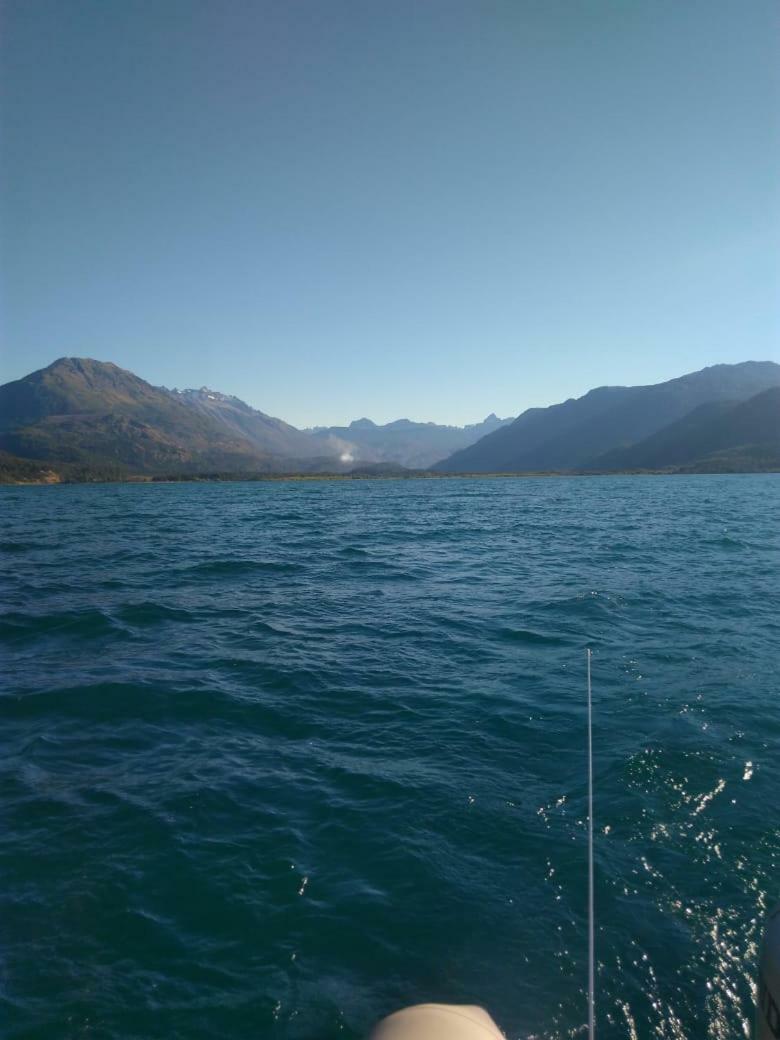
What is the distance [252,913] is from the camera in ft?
22.4

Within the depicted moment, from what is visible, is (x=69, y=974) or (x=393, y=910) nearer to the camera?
(x=69, y=974)

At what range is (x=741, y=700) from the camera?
12695 millimetres

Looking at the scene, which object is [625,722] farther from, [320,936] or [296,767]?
[320,936]

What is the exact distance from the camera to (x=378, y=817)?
8648 millimetres

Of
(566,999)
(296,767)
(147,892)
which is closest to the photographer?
(566,999)

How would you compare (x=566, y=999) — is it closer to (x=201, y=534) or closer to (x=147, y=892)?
(x=147, y=892)

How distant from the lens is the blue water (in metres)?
5.95

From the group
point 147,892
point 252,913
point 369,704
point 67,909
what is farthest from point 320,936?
point 369,704

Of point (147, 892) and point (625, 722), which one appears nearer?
point (147, 892)

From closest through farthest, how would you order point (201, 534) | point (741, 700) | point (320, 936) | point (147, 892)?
point (320, 936)
point (147, 892)
point (741, 700)
point (201, 534)

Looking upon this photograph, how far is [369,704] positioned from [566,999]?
24.0ft

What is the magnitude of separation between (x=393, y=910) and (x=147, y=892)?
3.02m

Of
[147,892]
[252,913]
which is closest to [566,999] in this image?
[252,913]

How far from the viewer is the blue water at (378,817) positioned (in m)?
5.95
